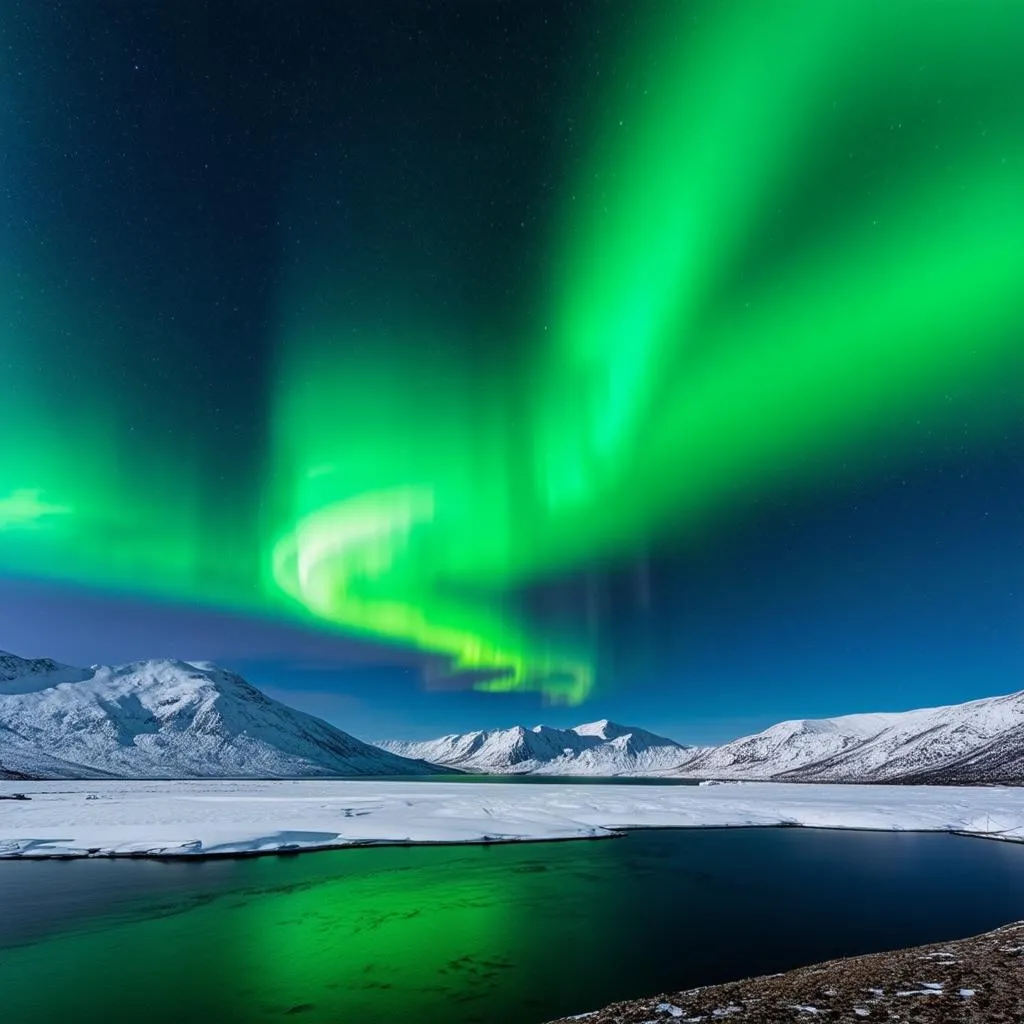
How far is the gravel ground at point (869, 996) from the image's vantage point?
13.2 m

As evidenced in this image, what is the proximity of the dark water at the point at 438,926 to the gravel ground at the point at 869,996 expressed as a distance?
135 inches

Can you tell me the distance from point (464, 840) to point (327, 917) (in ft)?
81.1

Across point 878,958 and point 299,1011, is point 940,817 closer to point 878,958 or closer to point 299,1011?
point 878,958

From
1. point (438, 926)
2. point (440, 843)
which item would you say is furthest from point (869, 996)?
point (440, 843)

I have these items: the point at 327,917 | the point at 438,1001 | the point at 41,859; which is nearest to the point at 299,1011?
the point at 438,1001

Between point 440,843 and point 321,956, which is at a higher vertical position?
point 321,956

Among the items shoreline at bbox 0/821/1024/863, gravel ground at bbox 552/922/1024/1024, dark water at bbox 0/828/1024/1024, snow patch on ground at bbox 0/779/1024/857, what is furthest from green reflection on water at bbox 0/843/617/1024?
snow patch on ground at bbox 0/779/1024/857

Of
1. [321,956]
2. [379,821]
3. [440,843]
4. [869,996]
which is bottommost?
[440,843]

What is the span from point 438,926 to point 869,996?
57.7 feet

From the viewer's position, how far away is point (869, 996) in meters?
14.4

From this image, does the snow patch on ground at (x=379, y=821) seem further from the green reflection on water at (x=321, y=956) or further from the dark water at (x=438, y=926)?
the green reflection on water at (x=321, y=956)

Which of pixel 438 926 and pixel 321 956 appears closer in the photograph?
pixel 321 956

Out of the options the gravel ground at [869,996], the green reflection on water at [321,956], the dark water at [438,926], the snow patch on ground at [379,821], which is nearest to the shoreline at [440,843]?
the snow patch on ground at [379,821]

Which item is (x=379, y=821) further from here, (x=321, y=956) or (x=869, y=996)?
(x=869, y=996)
